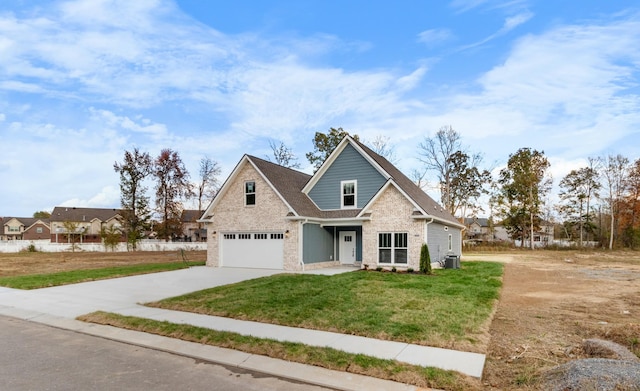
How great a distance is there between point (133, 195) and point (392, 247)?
38780 mm

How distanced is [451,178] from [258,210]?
107 ft

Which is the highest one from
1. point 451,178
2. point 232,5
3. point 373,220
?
point 232,5

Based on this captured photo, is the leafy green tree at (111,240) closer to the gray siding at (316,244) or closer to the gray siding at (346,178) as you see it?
the gray siding at (346,178)

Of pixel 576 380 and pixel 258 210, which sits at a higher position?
pixel 258 210

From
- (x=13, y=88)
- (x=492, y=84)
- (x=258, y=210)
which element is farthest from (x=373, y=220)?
(x=13, y=88)

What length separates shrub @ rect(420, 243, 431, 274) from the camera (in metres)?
17.1

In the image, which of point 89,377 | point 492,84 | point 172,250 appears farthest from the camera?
point 172,250

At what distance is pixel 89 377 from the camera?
206 inches

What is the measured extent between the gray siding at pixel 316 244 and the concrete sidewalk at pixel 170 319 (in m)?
4.10

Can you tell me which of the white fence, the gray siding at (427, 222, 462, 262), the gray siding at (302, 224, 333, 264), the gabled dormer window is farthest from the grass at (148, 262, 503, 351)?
the white fence

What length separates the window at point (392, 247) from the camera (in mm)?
18359

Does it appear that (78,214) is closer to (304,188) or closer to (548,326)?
(304,188)

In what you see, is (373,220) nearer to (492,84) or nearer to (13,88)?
(492,84)

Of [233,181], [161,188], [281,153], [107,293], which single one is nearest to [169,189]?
[161,188]
